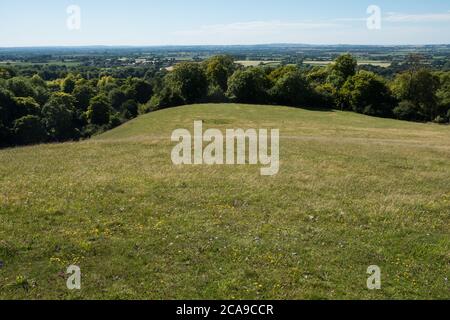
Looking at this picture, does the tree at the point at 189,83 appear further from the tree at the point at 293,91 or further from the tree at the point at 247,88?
the tree at the point at 293,91

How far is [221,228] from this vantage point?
15508mm

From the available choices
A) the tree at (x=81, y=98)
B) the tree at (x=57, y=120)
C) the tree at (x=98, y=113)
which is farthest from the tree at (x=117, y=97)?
the tree at (x=57, y=120)

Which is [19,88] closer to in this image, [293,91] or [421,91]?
[293,91]

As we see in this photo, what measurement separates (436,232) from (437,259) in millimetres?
2424

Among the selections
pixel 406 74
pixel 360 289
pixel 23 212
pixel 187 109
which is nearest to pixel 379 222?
pixel 360 289

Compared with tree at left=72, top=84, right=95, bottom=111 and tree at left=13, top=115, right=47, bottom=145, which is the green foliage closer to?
tree at left=13, top=115, right=47, bottom=145

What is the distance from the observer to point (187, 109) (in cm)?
7150

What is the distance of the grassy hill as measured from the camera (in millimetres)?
11773

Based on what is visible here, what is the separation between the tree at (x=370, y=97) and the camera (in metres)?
79.8

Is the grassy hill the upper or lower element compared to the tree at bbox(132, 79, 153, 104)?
lower

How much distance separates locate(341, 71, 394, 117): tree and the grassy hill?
55.8 meters

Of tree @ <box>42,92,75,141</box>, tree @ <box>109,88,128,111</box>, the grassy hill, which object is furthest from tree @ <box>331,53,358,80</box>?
the grassy hill

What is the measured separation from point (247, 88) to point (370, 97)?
2404 cm

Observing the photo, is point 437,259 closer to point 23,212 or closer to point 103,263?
point 103,263
